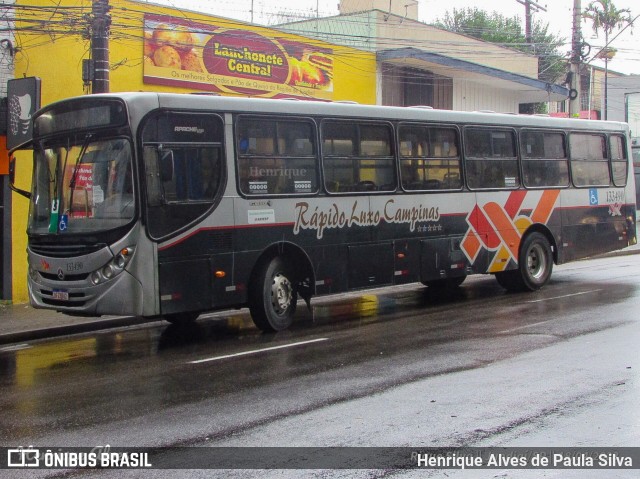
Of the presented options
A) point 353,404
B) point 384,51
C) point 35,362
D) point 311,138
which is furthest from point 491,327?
point 384,51

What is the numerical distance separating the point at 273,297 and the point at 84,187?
302cm

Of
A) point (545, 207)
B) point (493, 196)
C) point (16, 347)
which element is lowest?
point (16, 347)

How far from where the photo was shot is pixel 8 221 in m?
15.4

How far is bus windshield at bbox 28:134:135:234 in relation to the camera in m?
10.2

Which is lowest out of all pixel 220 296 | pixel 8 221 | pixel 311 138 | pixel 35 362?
pixel 35 362

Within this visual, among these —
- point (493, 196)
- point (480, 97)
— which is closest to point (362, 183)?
point (493, 196)

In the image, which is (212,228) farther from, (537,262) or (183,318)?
(537,262)

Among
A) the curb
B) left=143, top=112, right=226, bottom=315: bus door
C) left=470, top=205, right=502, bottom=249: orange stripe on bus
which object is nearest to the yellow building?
the curb

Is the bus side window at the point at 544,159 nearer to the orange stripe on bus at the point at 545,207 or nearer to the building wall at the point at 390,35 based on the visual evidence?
the orange stripe on bus at the point at 545,207

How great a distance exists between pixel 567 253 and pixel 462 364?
828cm

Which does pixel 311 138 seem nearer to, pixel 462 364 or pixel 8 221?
pixel 462 364

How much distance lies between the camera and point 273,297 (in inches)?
462

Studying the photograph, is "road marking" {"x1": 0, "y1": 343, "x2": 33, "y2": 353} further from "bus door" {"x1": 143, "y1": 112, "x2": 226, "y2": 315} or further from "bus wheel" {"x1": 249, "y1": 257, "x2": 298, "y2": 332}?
"bus wheel" {"x1": 249, "y1": 257, "x2": 298, "y2": 332}

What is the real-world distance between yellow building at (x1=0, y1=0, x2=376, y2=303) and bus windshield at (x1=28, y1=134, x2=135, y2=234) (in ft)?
12.4
